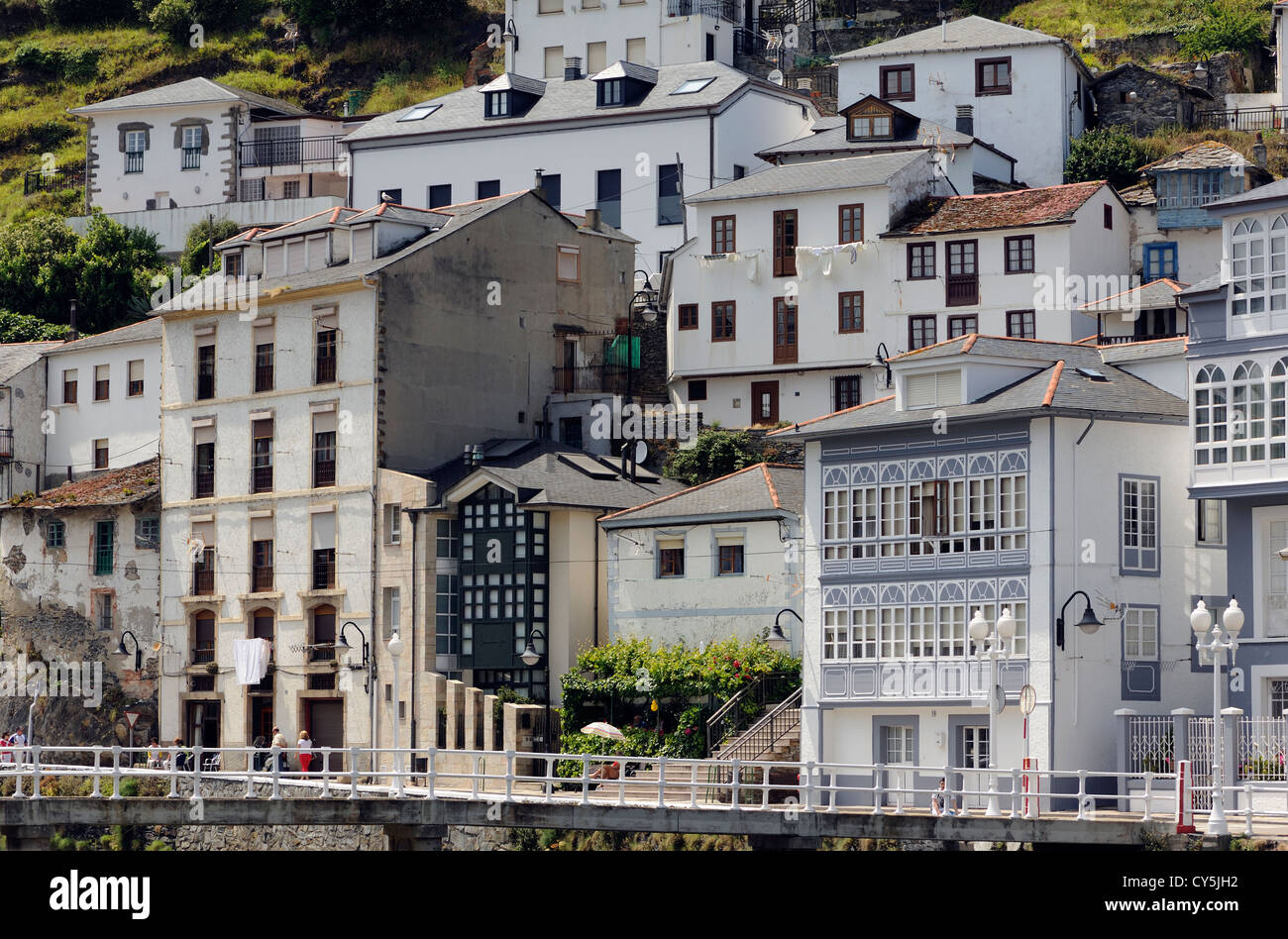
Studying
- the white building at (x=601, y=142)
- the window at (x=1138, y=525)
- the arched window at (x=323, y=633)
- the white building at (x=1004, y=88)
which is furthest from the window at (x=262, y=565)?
the window at (x=1138, y=525)

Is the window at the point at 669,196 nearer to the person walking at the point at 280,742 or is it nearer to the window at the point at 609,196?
the window at the point at 609,196

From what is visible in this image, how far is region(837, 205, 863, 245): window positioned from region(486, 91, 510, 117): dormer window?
1995 centimetres

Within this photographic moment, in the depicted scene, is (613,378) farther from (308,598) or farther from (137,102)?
(137,102)

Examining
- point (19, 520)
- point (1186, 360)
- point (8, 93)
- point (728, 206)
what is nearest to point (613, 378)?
point (728, 206)

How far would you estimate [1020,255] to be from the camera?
223ft

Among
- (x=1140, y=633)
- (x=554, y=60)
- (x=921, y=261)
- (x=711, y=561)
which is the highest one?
(x=554, y=60)

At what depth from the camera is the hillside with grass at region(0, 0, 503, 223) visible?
110 meters

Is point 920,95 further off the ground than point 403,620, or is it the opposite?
point 920,95

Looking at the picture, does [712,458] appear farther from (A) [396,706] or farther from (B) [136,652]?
(B) [136,652]

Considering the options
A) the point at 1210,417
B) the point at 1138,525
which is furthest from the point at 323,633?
the point at 1210,417

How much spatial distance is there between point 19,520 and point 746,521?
27.4 metres

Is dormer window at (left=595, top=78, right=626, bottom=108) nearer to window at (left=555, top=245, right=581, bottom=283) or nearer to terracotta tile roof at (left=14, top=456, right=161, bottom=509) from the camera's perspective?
window at (left=555, top=245, right=581, bottom=283)

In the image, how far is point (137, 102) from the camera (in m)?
100

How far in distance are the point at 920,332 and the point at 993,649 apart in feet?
76.2
